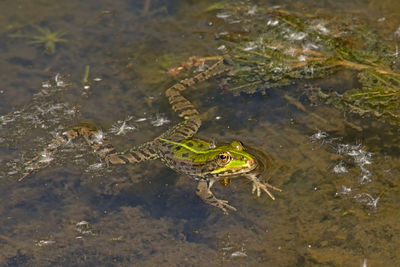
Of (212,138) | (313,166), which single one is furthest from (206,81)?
(313,166)

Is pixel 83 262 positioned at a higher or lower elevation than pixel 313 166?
lower

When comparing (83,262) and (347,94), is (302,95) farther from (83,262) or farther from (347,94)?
(83,262)

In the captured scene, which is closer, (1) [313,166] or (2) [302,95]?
(1) [313,166]

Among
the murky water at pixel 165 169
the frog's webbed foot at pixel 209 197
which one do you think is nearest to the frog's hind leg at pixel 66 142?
the murky water at pixel 165 169

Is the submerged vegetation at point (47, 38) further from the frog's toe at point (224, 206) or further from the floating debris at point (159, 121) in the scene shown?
the frog's toe at point (224, 206)

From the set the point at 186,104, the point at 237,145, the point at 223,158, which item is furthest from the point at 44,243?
the point at 186,104

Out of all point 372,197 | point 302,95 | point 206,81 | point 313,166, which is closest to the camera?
point 372,197
